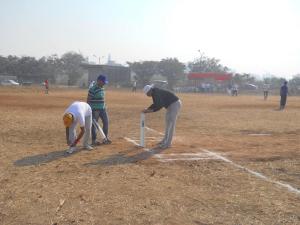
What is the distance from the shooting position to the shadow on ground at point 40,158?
964 centimetres

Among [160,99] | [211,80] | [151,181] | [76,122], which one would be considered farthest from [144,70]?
[151,181]

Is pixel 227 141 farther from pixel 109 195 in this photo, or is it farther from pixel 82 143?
pixel 109 195

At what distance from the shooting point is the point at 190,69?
121m

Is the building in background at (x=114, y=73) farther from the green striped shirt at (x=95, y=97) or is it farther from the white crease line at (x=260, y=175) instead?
A: the white crease line at (x=260, y=175)

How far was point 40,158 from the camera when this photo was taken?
10.2 m

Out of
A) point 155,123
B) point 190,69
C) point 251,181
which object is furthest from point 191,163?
point 190,69

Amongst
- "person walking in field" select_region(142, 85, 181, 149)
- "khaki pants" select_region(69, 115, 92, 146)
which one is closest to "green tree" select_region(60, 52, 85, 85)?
"person walking in field" select_region(142, 85, 181, 149)

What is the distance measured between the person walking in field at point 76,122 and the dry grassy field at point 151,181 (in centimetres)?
31

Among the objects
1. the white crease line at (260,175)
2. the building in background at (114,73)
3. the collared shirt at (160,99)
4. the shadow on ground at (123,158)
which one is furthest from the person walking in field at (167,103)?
the building in background at (114,73)

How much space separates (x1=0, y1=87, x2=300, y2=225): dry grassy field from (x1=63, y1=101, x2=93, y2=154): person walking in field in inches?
12.1

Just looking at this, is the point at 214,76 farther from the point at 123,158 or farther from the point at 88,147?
the point at 123,158

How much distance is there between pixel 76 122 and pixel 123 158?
50.8 inches

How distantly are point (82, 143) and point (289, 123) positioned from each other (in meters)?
10.4

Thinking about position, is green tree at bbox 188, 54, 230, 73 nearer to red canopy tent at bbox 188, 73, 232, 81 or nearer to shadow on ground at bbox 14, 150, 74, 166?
red canopy tent at bbox 188, 73, 232, 81
